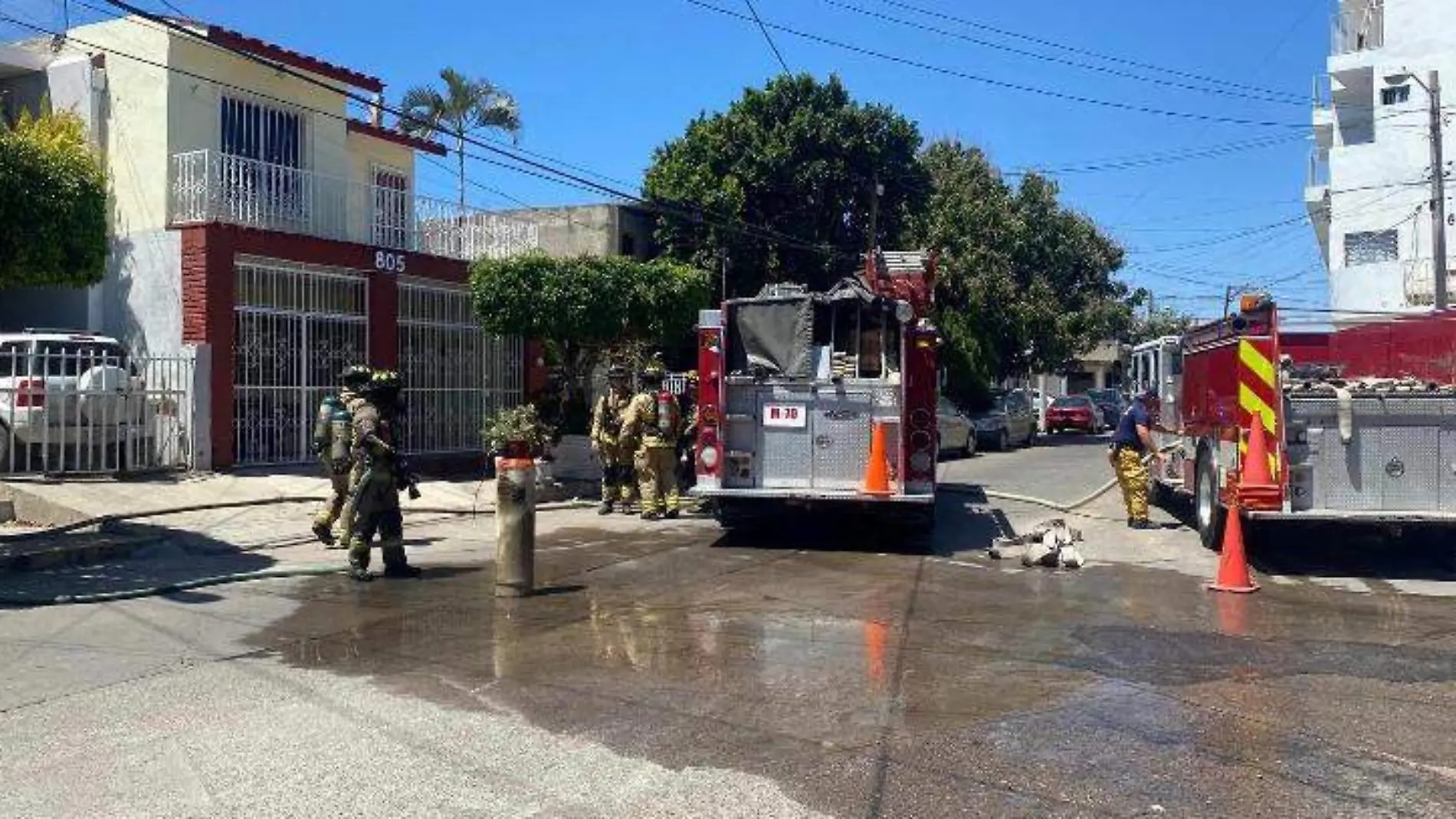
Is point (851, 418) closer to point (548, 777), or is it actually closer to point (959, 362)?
point (548, 777)

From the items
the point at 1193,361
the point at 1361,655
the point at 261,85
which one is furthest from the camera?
the point at 261,85

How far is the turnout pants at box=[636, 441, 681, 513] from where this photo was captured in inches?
590

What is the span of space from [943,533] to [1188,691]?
24.0ft

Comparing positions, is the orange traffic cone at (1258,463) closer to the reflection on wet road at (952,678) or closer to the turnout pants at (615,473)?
the reflection on wet road at (952,678)

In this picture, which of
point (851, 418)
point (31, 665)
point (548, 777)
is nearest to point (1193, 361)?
point (851, 418)

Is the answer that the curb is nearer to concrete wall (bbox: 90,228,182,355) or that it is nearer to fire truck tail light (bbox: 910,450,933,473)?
concrete wall (bbox: 90,228,182,355)

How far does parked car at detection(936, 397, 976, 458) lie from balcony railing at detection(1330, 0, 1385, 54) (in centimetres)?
1787

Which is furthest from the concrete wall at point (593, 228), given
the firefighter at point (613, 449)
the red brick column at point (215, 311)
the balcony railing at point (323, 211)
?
the firefighter at point (613, 449)

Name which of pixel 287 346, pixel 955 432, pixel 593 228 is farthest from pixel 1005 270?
pixel 287 346

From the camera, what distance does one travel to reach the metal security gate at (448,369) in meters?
19.5

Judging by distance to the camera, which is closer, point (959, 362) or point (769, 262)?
point (769, 262)

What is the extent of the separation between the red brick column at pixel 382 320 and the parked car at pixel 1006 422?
14.4m

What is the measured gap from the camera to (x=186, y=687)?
639cm

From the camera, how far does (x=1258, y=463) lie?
10.8 m
